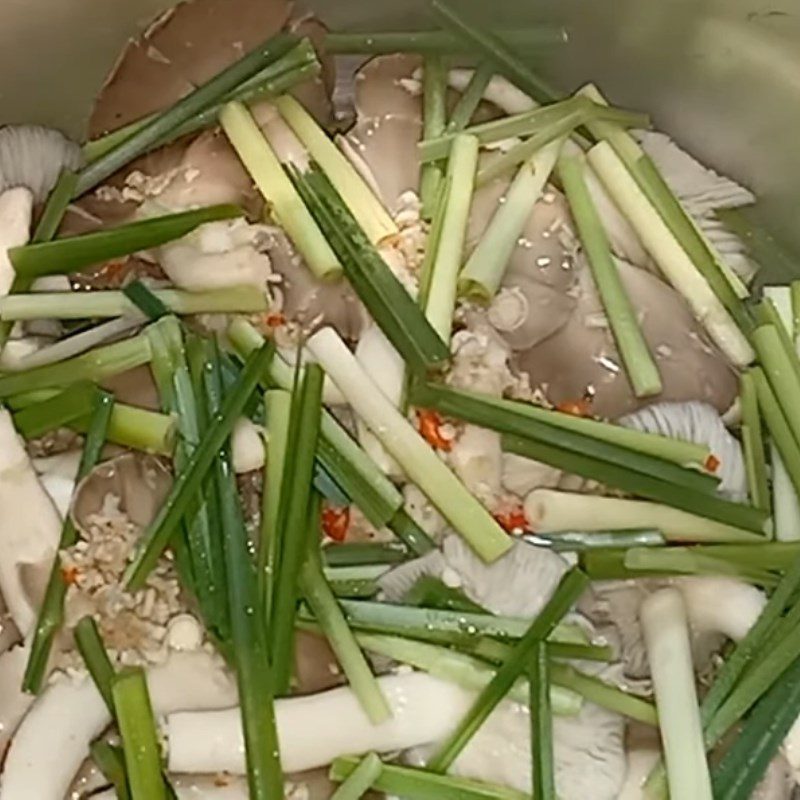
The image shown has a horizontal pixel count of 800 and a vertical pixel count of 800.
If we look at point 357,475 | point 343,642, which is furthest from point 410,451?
point 343,642

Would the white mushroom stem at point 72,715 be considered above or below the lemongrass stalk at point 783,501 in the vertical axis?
below

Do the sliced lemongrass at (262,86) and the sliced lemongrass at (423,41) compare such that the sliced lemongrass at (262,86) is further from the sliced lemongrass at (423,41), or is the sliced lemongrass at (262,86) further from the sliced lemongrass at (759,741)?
the sliced lemongrass at (759,741)

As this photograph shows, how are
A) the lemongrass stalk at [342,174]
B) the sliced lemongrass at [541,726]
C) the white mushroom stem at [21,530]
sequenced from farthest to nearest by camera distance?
1. the lemongrass stalk at [342,174]
2. the white mushroom stem at [21,530]
3. the sliced lemongrass at [541,726]

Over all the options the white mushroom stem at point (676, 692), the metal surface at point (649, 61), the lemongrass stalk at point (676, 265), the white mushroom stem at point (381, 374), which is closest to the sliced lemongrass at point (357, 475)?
the white mushroom stem at point (381, 374)

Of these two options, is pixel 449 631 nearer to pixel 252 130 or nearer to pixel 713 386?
pixel 713 386

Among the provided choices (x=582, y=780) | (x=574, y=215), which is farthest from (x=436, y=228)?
(x=582, y=780)

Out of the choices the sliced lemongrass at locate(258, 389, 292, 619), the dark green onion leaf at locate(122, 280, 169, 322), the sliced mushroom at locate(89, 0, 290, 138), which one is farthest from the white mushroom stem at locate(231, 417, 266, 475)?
the sliced mushroom at locate(89, 0, 290, 138)
